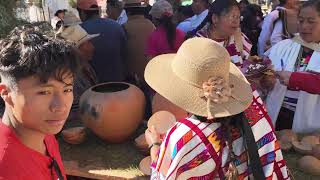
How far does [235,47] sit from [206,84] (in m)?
1.52

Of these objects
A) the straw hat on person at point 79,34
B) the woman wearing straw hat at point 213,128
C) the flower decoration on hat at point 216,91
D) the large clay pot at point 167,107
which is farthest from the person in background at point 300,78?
the straw hat on person at point 79,34

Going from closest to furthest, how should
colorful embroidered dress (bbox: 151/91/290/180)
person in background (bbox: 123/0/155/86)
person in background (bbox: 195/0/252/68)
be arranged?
colorful embroidered dress (bbox: 151/91/290/180), person in background (bbox: 195/0/252/68), person in background (bbox: 123/0/155/86)

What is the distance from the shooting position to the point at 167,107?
2.68 meters

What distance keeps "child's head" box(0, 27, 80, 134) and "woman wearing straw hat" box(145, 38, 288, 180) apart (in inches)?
17.9

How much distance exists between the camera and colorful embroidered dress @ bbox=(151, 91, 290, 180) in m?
1.35

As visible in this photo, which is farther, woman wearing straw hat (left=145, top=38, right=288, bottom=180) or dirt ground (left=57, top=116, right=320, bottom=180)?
dirt ground (left=57, top=116, right=320, bottom=180)

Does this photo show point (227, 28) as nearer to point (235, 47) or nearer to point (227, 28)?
point (227, 28)

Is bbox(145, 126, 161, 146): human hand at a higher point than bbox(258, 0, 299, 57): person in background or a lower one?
lower

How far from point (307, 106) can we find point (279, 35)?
1424mm

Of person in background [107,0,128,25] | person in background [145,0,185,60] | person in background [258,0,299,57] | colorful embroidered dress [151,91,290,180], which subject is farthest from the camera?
person in background [107,0,128,25]

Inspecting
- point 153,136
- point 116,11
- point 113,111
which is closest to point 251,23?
point 116,11

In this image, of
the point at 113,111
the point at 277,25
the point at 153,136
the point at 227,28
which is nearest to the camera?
the point at 153,136

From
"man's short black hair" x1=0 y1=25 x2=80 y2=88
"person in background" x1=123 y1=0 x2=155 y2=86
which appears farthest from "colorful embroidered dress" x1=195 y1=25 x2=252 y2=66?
"man's short black hair" x1=0 y1=25 x2=80 y2=88

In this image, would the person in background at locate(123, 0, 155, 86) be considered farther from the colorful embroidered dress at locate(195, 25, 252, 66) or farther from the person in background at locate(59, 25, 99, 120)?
the colorful embroidered dress at locate(195, 25, 252, 66)
